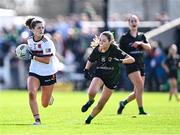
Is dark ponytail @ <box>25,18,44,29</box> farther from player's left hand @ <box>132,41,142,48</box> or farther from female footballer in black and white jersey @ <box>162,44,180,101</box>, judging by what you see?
female footballer in black and white jersey @ <box>162,44,180,101</box>

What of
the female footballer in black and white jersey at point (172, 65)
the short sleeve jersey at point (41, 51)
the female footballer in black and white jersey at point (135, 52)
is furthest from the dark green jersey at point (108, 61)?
the female footballer in black and white jersey at point (172, 65)

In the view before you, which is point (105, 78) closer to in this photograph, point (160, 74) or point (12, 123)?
point (12, 123)

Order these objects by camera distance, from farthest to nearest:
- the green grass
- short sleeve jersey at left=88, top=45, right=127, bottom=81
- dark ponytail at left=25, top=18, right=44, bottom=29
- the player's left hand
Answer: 1. the player's left hand
2. dark ponytail at left=25, top=18, right=44, bottom=29
3. short sleeve jersey at left=88, top=45, right=127, bottom=81
4. the green grass

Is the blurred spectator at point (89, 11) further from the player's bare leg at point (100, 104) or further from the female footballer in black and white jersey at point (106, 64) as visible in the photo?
the player's bare leg at point (100, 104)

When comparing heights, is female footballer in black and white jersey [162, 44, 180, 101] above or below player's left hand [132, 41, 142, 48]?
below

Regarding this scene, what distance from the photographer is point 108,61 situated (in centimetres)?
1795

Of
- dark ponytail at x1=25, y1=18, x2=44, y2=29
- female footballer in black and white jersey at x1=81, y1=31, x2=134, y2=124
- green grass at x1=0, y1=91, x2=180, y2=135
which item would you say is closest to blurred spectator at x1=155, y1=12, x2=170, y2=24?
green grass at x1=0, y1=91, x2=180, y2=135

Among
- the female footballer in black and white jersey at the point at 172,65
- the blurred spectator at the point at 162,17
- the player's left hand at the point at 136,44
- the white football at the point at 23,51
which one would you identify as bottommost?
the female footballer in black and white jersey at the point at 172,65

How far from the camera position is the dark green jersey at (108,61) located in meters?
17.9

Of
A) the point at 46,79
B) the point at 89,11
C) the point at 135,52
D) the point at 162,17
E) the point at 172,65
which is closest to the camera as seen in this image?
the point at 46,79

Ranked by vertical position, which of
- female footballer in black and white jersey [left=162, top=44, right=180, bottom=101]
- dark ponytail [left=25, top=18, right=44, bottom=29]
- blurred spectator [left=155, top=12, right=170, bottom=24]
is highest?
dark ponytail [left=25, top=18, right=44, bottom=29]

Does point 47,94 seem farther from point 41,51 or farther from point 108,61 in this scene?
point 108,61

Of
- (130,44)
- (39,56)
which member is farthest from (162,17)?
(39,56)

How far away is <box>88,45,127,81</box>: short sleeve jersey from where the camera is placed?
1791 centimetres
